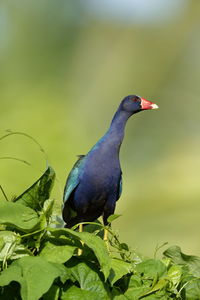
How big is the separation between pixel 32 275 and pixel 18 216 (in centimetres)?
9

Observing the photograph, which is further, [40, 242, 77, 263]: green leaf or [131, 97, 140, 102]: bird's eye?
[131, 97, 140, 102]: bird's eye

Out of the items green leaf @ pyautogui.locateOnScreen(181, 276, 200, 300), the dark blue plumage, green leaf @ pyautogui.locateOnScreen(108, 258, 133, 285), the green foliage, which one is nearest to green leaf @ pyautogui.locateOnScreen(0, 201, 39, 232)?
the green foliage

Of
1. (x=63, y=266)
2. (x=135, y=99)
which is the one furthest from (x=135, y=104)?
(x=63, y=266)

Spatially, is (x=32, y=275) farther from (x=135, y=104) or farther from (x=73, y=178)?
(x=135, y=104)

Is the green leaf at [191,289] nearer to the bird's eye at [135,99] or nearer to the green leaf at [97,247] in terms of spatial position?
the green leaf at [97,247]

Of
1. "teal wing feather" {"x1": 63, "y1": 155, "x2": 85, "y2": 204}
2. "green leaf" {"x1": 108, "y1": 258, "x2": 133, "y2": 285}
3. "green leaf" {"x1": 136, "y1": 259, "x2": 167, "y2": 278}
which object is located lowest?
"teal wing feather" {"x1": 63, "y1": 155, "x2": 85, "y2": 204}

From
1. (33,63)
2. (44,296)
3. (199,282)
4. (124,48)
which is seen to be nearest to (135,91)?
(124,48)

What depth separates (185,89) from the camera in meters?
2.51

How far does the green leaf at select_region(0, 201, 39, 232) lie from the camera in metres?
0.66

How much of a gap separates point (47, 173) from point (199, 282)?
0.26 meters

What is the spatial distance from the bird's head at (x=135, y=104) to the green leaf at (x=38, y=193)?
1435 millimetres

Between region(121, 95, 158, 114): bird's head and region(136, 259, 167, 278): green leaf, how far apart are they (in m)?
1.42

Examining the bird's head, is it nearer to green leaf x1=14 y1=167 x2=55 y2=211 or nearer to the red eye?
the red eye

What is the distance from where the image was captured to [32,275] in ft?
1.97
